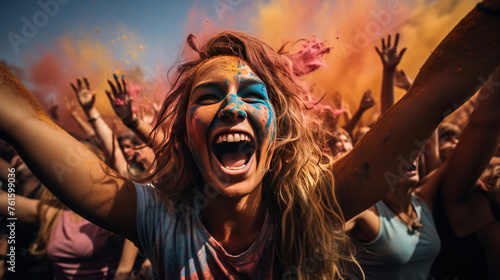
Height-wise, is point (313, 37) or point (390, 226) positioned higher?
point (313, 37)

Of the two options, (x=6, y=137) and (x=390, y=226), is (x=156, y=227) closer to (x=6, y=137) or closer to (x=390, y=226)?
(x=6, y=137)

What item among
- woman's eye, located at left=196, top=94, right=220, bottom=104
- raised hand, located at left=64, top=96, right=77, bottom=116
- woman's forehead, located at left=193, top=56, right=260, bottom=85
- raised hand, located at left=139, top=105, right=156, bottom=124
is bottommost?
raised hand, located at left=139, top=105, right=156, bottom=124

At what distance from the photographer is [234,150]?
1.35 meters

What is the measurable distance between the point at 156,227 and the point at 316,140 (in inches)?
41.3

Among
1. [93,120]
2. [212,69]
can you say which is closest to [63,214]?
[93,120]

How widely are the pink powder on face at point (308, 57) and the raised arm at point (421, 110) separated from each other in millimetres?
714

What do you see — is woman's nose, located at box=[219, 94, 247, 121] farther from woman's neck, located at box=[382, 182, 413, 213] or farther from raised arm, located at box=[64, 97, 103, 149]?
raised arm, located at box=[64, 97, 103, 149]

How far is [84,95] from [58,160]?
199 cm

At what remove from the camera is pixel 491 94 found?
1562mm

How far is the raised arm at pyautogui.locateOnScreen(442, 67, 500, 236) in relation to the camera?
62.2 inches

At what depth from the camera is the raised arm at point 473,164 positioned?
158 cm

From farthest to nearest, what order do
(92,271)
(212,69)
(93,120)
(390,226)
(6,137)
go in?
1. (93,120)
2. (92,271)
3. (390,226)
4. (212,69)
5. (6,137)

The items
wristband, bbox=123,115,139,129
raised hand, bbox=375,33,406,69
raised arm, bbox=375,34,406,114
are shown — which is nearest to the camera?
wristband, bbox=123,115,139,129

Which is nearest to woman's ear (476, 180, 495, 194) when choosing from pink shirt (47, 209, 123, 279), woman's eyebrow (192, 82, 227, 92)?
woman's eyebrow (192, 82, 227, 92)
